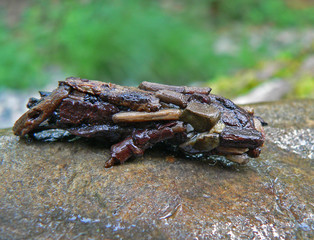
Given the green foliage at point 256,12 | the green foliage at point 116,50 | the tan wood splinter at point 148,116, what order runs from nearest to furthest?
the tan wood splinter at point 148,116 < the green foliage at point 116,50 < the green foliage at point 256,12

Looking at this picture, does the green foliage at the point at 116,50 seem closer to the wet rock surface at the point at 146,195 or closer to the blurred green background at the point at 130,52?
the blurred green background at the point at 130,52

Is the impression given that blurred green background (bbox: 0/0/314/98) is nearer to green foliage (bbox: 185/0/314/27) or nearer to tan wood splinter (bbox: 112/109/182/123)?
green foliage (bbox: 185/0/314/27)

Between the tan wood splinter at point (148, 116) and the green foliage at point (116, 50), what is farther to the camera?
the green foliage at point (116, 50)

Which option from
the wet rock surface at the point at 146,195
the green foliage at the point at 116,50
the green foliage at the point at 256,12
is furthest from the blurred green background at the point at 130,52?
the wet rock surface at the point at 146,195

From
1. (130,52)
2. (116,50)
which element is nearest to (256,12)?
(130,52)

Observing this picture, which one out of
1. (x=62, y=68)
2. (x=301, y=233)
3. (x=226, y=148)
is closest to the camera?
(x=301, y=233)

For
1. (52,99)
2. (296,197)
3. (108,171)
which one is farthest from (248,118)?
(52,99)

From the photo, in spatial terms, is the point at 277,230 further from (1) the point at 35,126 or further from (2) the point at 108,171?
(1) the point at 35,126
